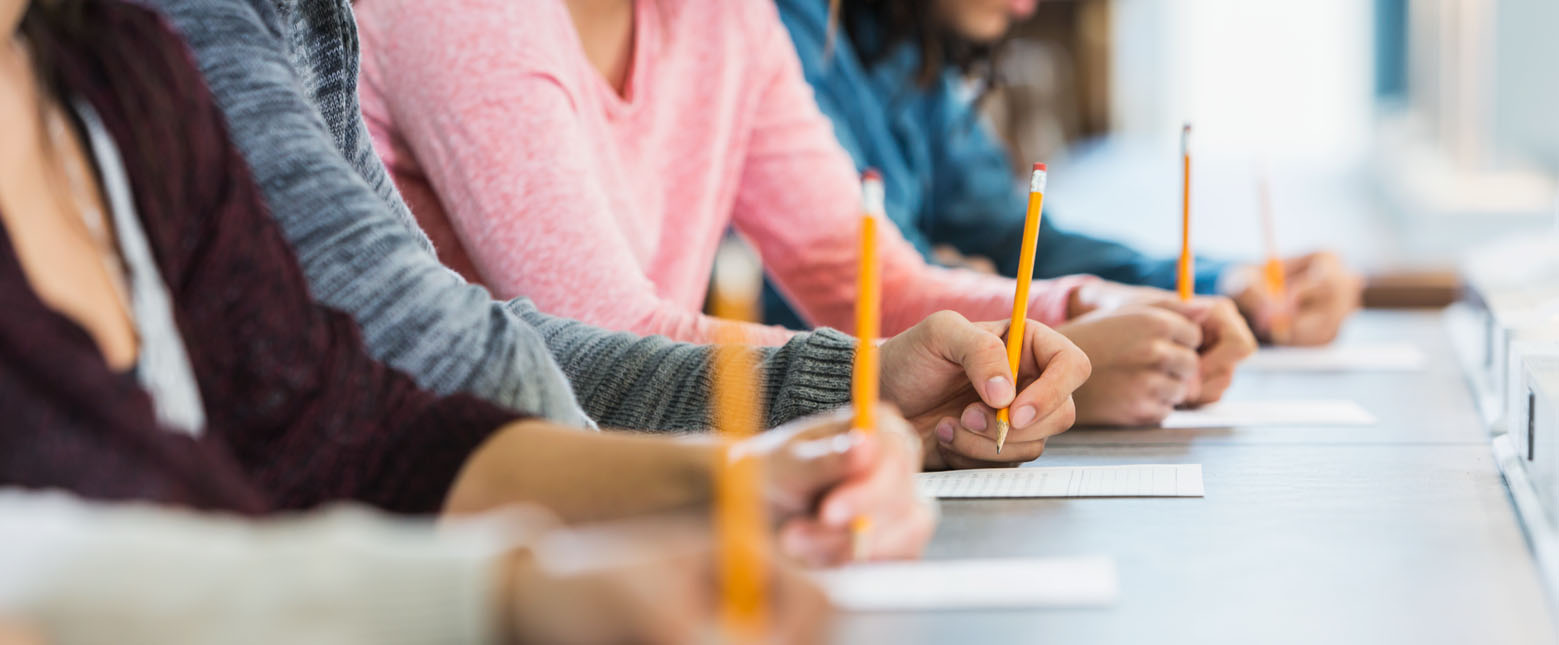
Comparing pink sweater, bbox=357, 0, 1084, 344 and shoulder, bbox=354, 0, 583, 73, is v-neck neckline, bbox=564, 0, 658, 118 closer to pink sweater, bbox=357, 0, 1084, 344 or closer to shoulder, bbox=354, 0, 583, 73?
pink sweater, bbox=357, 0, 1084, 344

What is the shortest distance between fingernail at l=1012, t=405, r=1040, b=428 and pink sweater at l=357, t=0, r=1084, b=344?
159 mm

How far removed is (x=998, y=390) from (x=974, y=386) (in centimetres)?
3

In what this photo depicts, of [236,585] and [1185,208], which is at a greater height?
[236,585]

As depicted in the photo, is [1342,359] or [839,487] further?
[1342,359]

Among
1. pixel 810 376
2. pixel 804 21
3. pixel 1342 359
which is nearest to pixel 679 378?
pixel 810 376

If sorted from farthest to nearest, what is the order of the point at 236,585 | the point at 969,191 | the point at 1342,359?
the point at 969,191, the point at 1342,359, the point at 236,585

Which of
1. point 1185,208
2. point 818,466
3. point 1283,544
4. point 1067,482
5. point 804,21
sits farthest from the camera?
A: point 804,21

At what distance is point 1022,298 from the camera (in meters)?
0.90

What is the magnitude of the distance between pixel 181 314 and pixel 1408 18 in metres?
6.51

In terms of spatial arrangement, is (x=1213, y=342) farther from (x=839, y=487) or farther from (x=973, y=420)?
(x=839, y=487)

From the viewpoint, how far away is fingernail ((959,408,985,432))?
0.85 metres

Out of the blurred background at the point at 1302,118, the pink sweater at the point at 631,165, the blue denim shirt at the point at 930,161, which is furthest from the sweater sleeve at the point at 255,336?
the blurred background at the point at 1302,118

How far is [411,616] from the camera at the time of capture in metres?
0.41

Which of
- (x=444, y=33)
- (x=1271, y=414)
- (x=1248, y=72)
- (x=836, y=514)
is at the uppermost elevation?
(x=444, y=33)
